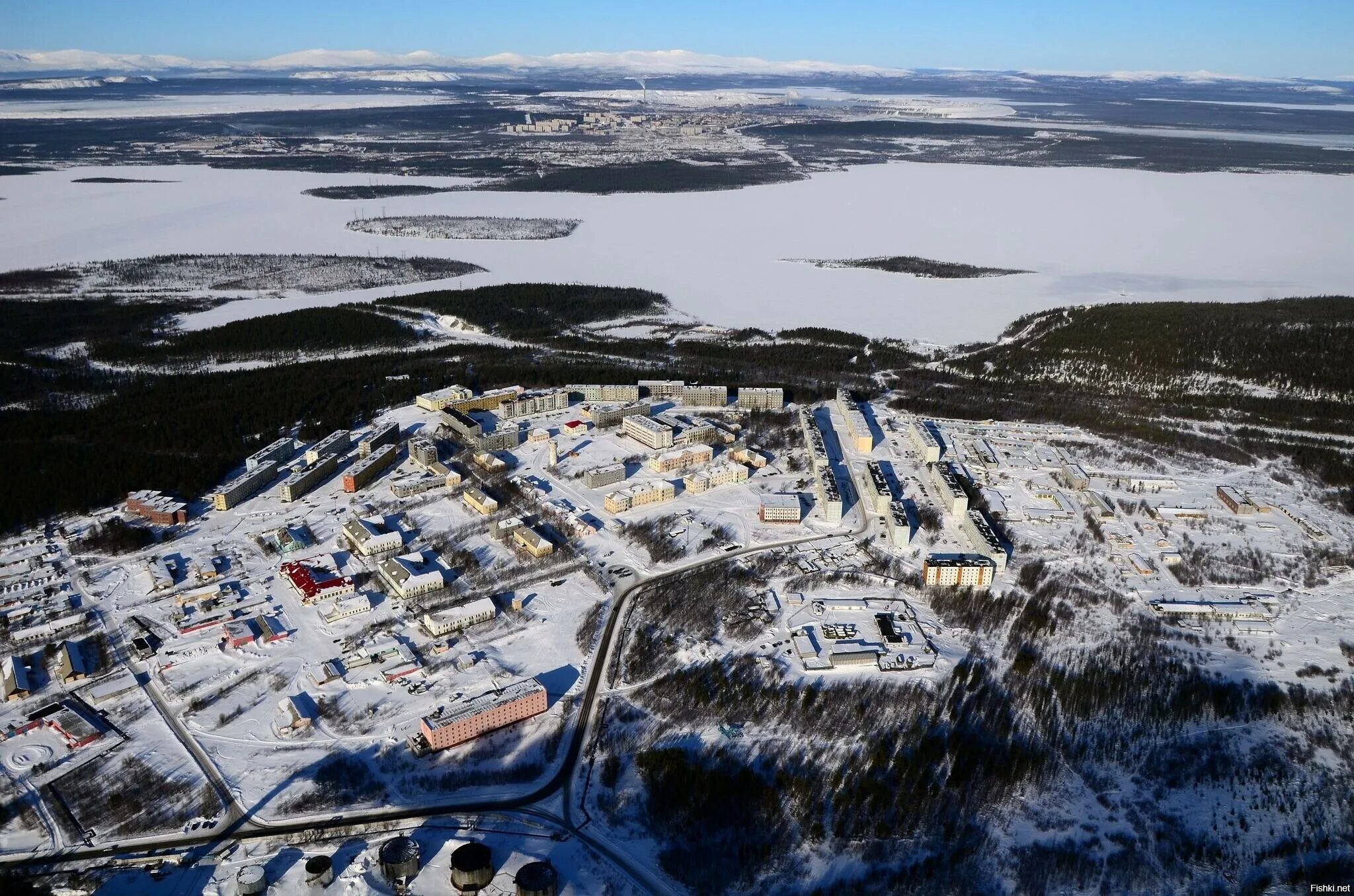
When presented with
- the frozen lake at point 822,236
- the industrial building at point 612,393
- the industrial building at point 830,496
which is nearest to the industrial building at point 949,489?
the industrial building at point 830,496

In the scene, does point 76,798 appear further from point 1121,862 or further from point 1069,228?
point 1069,228

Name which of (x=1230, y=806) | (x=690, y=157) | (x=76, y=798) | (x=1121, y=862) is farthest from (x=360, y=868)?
(x=690, y=157)

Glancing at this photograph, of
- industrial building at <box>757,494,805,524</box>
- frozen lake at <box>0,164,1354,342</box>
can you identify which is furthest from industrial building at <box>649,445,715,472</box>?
frozen lake at <box>0,164,1354,342</box>

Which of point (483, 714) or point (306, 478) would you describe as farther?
point (306, 478)

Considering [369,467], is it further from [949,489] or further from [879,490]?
[949,489]

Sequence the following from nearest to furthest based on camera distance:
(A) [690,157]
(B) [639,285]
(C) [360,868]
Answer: (C) [360,868] → (B) [639,285] → (A) [690,157]

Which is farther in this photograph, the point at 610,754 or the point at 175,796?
the point at 610,754

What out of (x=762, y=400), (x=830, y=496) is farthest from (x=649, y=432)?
(x=830, y=496)

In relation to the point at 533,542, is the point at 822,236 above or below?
above
